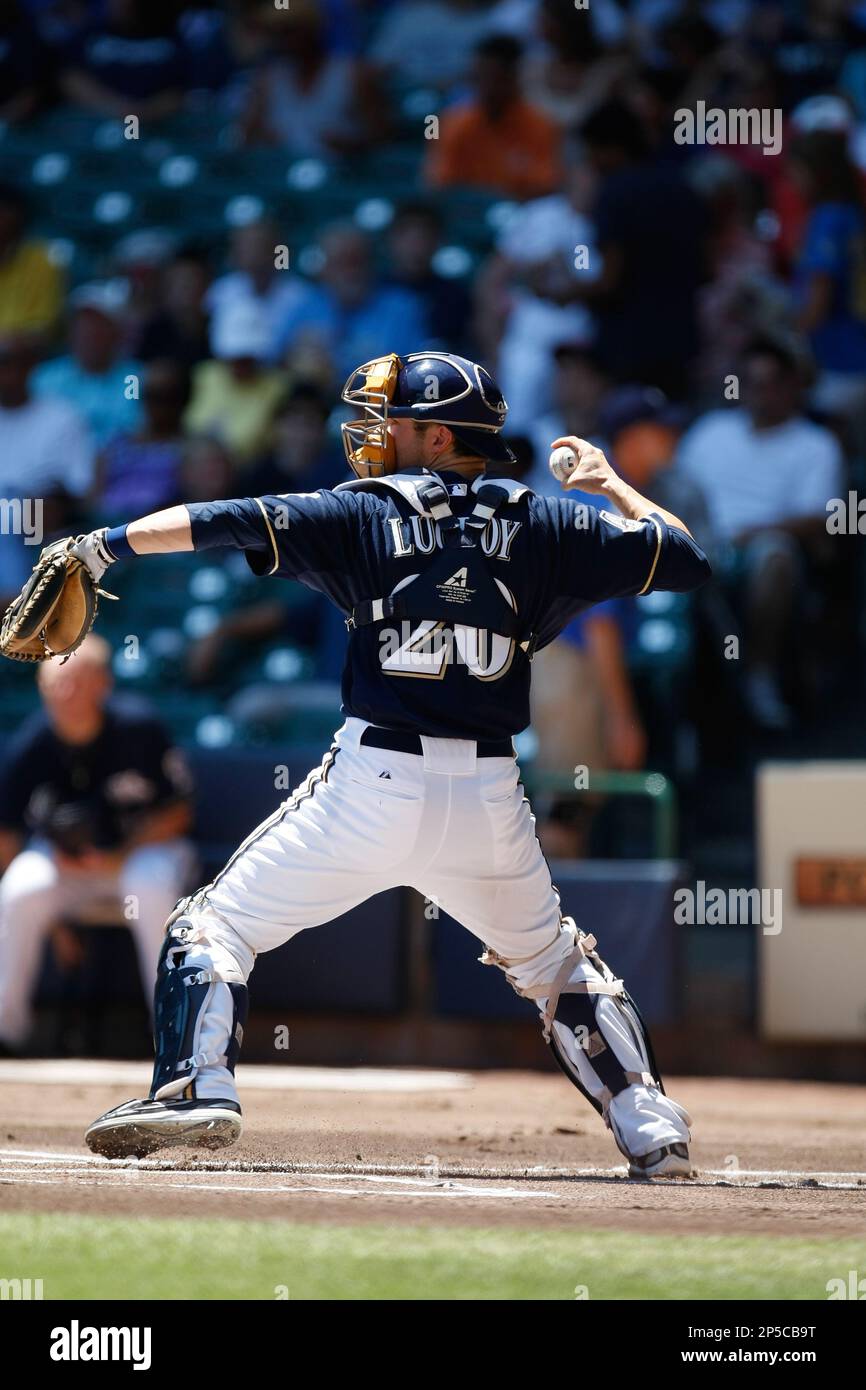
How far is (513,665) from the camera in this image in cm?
441

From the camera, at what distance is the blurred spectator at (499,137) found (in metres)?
11.2

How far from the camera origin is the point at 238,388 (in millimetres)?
10633

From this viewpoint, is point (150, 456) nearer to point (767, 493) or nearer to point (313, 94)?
point (313, 94)

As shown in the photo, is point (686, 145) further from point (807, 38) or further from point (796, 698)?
point (796, 698)

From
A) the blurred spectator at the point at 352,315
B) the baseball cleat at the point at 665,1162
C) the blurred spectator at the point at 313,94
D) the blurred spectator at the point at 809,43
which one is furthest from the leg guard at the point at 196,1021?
the blurred spectator at the point at 313,94

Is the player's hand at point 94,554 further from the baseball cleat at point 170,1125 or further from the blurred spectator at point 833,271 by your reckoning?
the blurred spectator at point 833,271

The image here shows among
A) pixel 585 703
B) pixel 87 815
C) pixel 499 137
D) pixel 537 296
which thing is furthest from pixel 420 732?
pixel 499 137

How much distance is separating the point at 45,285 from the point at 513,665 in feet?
27.2

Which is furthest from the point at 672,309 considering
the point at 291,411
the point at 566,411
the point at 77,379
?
the point at 77,379

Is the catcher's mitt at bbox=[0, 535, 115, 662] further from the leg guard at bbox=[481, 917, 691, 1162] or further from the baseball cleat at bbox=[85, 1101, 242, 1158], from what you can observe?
the leg guard at bbox=[481, 917, 691, 1162]

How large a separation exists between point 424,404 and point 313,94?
8261 mm

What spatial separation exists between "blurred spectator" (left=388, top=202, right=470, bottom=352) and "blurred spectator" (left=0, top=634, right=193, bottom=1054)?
3.43m

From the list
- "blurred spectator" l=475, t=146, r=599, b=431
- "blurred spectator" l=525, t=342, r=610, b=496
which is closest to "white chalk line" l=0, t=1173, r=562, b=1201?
"blurred spectator" l=525, t=342, r=610, b=496

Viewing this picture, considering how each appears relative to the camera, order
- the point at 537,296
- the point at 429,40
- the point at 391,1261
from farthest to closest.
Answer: the point at 429,40, the point at 537,296, the point at 391,1261
